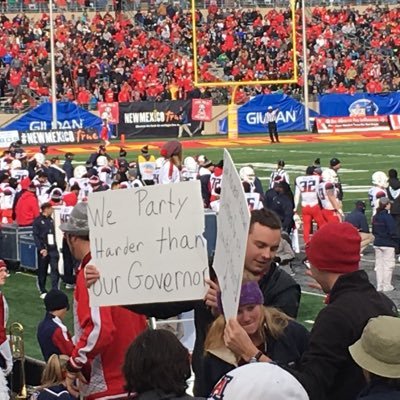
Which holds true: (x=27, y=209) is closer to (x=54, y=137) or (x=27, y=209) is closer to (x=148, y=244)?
(x=148, y=244)

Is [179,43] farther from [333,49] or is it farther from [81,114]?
[81,114]

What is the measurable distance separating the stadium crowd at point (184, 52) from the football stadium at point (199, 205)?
11 cm

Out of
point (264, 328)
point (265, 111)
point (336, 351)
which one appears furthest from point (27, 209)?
point (265, 111)

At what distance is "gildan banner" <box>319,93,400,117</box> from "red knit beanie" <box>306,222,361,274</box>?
38.3 m

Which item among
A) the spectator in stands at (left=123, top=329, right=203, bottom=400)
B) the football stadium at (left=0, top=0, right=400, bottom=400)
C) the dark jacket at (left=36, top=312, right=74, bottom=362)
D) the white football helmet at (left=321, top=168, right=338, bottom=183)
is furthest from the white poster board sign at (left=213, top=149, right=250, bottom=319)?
the white football helmet at (left=321, top=168, right=338, bottom=183)

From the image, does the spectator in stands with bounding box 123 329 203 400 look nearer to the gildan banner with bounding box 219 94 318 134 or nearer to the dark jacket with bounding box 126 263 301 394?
the dark jacket with bounding box 126 263 301 394

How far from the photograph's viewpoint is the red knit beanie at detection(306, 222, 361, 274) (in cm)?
446

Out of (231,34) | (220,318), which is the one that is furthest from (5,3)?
(220,318)

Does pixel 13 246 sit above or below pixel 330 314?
below

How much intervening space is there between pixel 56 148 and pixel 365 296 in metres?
33.6

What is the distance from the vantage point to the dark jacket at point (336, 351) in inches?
165

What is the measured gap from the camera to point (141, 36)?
49750mm

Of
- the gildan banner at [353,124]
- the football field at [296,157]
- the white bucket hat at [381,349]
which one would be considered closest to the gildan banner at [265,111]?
the gildan banner at [353,124]

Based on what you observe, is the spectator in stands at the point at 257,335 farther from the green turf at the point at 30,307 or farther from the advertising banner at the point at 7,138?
the advertising banner at the point at 7,138
